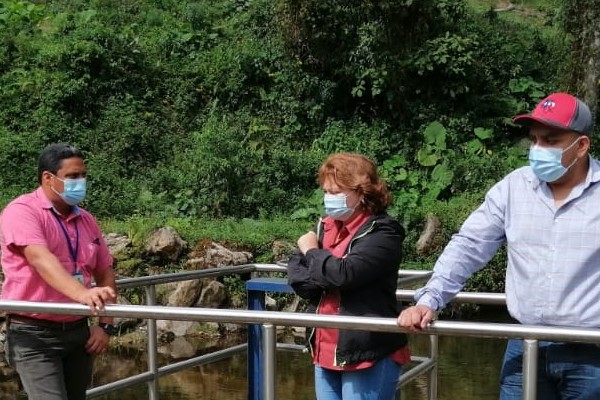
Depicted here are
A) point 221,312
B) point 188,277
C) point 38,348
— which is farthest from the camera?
point 188,277

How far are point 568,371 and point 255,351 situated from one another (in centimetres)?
181

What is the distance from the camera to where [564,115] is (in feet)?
8.16

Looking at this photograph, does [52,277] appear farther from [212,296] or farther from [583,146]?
[212,296]

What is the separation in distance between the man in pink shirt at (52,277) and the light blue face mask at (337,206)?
82 cm

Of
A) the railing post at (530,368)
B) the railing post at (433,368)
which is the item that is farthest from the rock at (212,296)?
the railing post at (530,368)

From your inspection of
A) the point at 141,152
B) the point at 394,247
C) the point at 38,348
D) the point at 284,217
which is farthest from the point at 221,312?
the point at 141,152

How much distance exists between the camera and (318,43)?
1603 centimetres

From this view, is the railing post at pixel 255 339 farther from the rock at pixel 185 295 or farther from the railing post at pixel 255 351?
the rock at pixel 185 295

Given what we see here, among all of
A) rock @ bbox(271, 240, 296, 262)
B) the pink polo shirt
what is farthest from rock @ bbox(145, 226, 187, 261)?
the pink polo shirt

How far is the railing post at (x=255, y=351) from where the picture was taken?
3.90 meters

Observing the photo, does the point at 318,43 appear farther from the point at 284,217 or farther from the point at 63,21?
the point at 63,21

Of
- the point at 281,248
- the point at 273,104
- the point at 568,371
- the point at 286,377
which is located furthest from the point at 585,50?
the point at 568,371

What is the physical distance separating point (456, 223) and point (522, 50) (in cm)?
632

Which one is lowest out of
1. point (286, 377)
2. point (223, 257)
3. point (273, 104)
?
point (286, 377)
